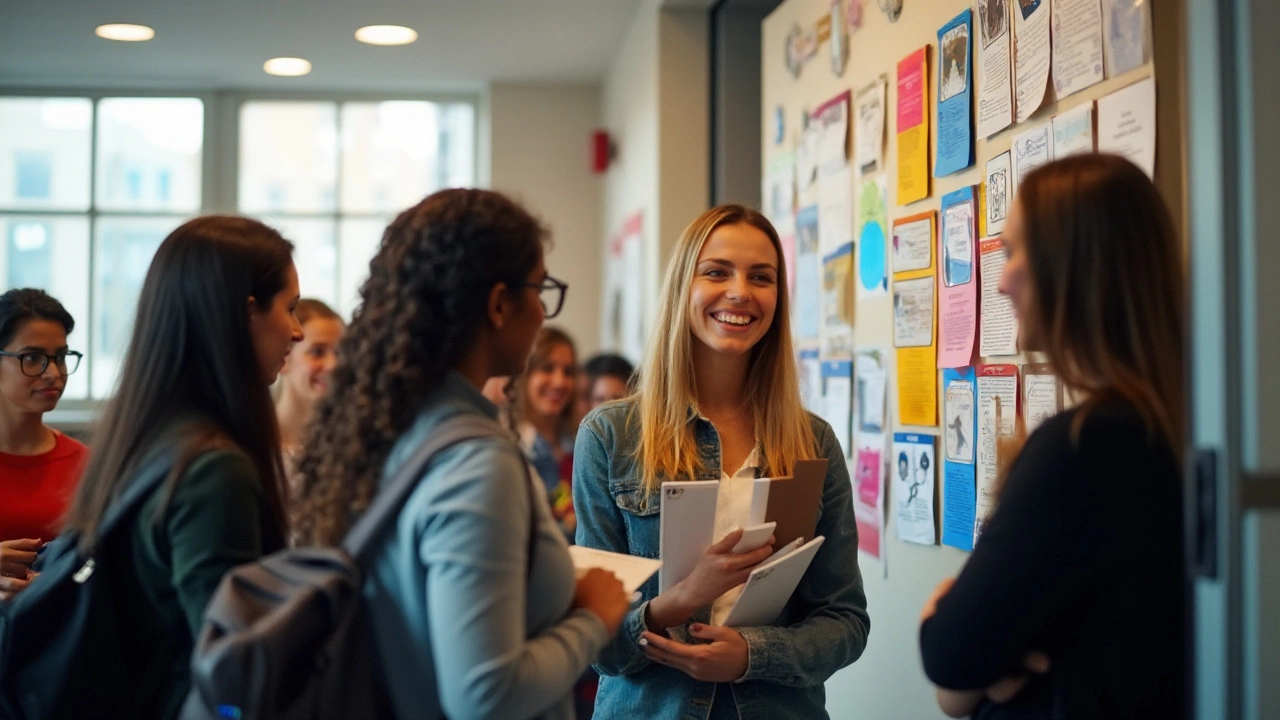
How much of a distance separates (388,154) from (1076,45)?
17.3 ft

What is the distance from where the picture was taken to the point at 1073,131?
5.55ft

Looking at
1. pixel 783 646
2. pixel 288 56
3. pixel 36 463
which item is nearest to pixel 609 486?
pixel 783 646

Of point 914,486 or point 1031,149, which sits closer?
point 1031,149

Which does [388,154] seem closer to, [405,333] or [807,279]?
[807,279]

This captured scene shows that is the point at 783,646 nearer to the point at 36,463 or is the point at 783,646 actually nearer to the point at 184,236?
the point at 184,236

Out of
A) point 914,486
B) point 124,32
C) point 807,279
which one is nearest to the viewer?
point 914,486

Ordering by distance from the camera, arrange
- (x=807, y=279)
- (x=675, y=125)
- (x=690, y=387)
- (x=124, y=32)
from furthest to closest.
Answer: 1. (x=124, y=32)
2. (x=675, y=125)
3. (x=807, y=279)
4. (x=690, y=387)

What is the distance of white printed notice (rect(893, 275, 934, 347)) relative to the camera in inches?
86.7

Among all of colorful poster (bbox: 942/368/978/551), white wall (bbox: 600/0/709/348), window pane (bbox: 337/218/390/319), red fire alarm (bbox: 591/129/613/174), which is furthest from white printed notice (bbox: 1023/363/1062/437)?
window pane (bbox: 337/218/390/319)

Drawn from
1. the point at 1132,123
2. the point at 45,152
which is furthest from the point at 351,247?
the point at 1132,123

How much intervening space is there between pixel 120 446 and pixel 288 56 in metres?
4.43

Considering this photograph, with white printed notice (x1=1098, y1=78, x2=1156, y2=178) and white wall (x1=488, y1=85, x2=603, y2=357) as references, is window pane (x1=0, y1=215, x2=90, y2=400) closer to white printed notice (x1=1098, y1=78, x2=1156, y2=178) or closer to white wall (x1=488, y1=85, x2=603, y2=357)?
white wall (x1=488, y1=85, x2=603, y2=357)

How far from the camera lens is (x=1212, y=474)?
1079 mm

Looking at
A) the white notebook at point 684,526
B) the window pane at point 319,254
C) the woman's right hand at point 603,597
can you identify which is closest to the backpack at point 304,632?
the woman's right hand at point 603,597
